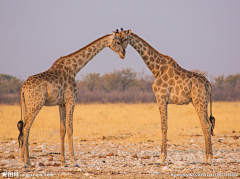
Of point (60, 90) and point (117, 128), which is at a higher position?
point (60, 90)

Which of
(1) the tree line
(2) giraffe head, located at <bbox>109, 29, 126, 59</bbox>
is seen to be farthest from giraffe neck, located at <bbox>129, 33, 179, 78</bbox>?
(1) the tree line

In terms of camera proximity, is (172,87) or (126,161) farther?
(172,87)

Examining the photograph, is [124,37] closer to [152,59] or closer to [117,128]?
[152,59]

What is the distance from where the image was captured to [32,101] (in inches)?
283

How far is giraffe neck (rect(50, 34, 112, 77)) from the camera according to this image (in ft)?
27.2

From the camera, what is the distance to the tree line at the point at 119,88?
34781 millimetres

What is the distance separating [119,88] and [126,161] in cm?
4053

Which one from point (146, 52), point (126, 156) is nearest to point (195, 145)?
point (126, 156)

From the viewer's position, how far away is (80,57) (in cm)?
842

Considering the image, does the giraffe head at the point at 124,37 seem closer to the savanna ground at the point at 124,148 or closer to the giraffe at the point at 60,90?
the giraffe at the point at 60,90

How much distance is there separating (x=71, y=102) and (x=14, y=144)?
4687mm

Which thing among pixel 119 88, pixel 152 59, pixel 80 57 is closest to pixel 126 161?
pixel 152 59

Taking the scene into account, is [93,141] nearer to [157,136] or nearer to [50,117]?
[157,136]

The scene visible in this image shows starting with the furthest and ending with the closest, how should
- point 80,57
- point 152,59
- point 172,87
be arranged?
point 152,59 → point 80,57 → point 172,87
